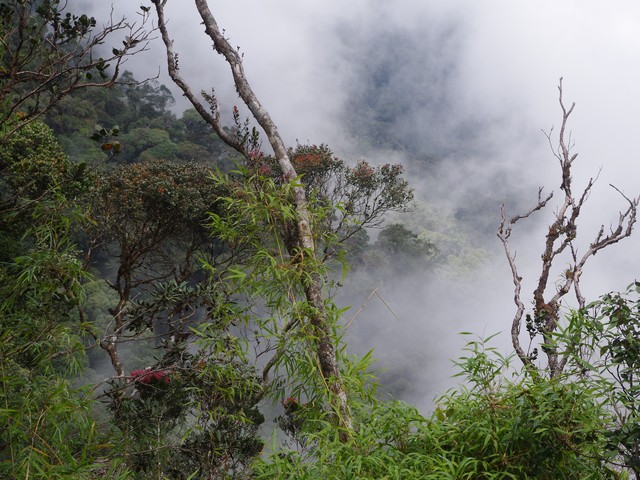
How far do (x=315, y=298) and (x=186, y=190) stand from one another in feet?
8.92

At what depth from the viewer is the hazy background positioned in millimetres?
18047

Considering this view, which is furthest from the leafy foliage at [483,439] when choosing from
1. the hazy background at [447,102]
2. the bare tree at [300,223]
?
the hazy background at [447,102]

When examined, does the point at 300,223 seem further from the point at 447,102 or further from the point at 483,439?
the point at 447,102

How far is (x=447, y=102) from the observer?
26469mm

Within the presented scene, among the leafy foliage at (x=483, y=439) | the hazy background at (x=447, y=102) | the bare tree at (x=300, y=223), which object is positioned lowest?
the leafy foliage at (x=483, y=439)

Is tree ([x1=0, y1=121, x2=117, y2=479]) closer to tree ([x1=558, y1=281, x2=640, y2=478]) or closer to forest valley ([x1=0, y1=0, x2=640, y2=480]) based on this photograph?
forest valley ([x1=0, y1=0, x2=640, y2=480])

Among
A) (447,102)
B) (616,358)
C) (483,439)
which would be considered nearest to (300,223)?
(483,439)

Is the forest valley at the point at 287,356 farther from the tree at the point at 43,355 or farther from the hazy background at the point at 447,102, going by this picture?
the hazy background at the point at 447,102

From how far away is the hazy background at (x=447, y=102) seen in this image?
18047 millimetres

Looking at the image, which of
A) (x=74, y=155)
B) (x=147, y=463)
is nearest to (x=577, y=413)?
(x=147, y=463)

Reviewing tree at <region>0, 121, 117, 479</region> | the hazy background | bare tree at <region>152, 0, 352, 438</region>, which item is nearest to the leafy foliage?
bare tree at <region>152, 0, 352, 438</region>

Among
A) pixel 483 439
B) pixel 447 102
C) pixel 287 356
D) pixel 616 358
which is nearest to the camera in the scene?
pixel 616 358

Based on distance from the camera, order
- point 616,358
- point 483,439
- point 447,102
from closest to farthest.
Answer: point 616,358 → point 483,439 → point 447,102

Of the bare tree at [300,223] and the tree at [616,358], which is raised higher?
the bare tree at [300,223]
